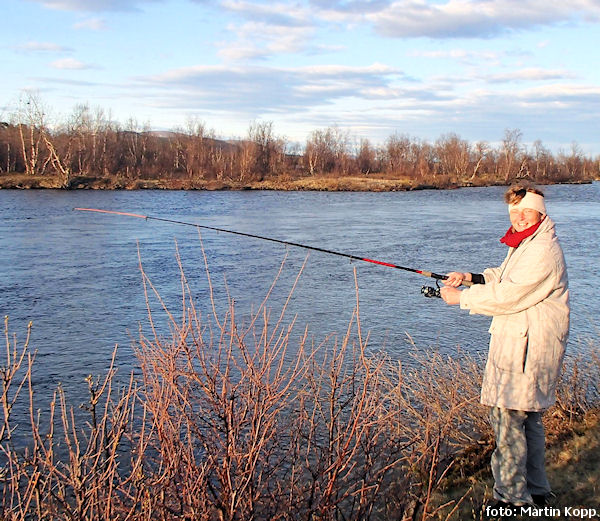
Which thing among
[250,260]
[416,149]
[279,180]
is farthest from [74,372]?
[416,149]

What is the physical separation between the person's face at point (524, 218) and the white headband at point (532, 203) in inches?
0.6

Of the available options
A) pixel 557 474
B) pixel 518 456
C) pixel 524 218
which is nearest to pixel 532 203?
pixel 524 218

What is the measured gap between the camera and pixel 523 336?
3395 mm

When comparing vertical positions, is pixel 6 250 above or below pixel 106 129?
below

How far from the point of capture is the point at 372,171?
6894 cm

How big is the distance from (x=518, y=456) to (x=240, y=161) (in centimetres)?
5730

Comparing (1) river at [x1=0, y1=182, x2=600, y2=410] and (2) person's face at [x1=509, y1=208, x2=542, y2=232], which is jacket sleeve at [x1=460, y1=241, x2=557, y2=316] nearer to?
(2) person's face at [x1=509, y1=208, x2=542, y2=232]

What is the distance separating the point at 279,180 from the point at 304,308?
45.1 meters

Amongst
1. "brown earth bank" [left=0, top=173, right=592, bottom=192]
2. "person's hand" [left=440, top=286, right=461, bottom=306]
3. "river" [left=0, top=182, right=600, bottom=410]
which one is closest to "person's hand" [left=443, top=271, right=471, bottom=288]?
"person's hand" [left=440, top=286, right=461, bottom=306]

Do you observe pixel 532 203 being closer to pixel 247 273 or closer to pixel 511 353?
pixel 511 353

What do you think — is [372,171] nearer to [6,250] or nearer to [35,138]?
[35,138]

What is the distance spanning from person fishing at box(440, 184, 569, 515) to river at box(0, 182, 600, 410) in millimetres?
4147

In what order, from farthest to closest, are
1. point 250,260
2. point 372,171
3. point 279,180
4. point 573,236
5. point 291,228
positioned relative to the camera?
point 372,171
point 279,180
point 291,228
point 573,236
point 250,260

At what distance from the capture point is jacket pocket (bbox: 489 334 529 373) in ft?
11.2
